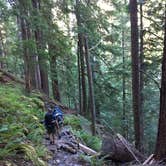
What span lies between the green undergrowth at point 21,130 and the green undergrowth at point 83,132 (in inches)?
65.2

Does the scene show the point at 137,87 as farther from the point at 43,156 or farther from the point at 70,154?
the point at 43,156

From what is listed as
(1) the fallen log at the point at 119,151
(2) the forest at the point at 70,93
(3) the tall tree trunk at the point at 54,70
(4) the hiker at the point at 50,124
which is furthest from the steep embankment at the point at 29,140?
(3) the tall tree trunk at the point at 54,70

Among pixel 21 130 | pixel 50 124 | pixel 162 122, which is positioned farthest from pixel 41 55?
pixel 162 122

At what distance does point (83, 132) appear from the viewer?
586 inches

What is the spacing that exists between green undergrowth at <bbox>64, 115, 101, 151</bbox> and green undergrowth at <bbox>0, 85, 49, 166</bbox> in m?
1.66

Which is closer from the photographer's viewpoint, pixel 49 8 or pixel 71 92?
pixel 49 8

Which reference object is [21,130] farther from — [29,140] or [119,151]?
[119,151]

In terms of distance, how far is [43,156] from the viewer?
8828 mm

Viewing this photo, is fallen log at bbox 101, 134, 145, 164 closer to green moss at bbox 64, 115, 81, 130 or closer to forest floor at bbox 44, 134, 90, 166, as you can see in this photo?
forest floor at bbox 44, 134, 90, 166

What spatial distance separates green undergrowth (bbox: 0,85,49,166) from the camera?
7617 mm

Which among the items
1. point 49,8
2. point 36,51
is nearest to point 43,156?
point 36,51

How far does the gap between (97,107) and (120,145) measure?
51.8 ft

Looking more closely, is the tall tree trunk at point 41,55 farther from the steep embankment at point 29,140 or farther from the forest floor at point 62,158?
the forest floor at point 62,158

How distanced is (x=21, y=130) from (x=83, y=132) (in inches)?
241
